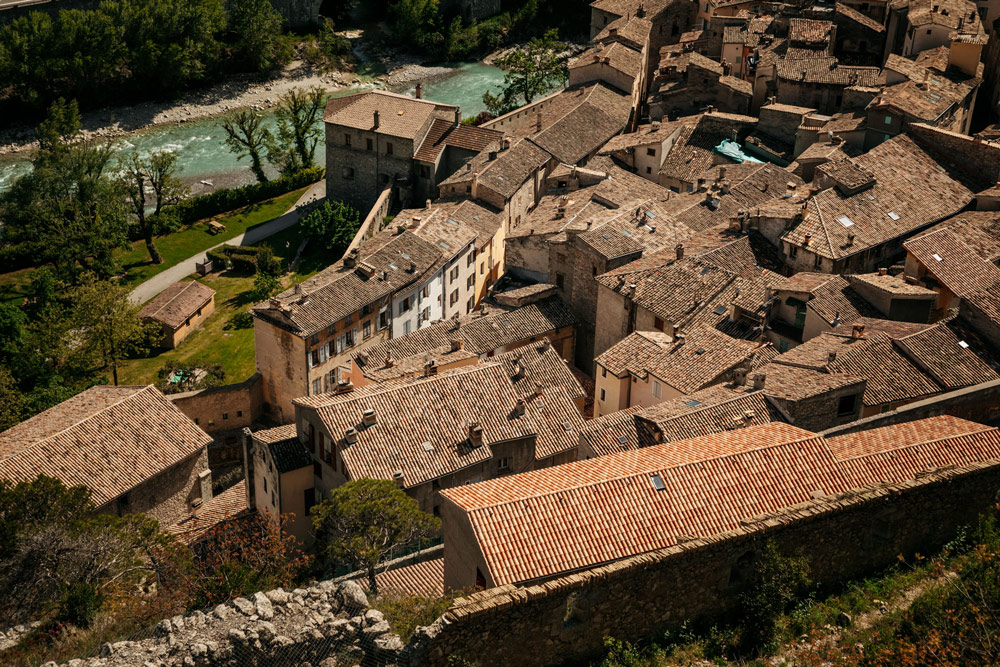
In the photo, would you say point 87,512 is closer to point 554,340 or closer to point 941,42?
point 554,340

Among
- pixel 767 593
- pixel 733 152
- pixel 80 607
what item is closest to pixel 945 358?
pixel 767 593

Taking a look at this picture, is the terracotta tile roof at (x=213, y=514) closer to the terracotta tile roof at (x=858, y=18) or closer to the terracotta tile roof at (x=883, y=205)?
the terracotta tile roof at (x=883, y=205)

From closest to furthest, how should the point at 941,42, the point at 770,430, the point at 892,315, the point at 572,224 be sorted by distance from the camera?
1. the point at 770,430
2. the point at 892,315
3. the point at 572,224
4. the point at 941,42

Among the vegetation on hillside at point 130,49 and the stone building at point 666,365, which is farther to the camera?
the vegetation on hillside at point 130,49

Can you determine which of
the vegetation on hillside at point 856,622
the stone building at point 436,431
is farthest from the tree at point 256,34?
the vegetation on hillside at point 856,622

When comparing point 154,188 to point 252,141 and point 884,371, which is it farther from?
point 884,371

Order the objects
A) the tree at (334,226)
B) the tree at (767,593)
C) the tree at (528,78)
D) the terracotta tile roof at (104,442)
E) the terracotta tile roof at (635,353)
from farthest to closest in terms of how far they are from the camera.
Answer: the tree at (528,78) → the tree at (334,226) → the terracotta tile roof at (635,353) → the terracotta tile roof at (104,442) → the tree at (767,593)

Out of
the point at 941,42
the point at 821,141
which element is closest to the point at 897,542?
the point at 821,141
